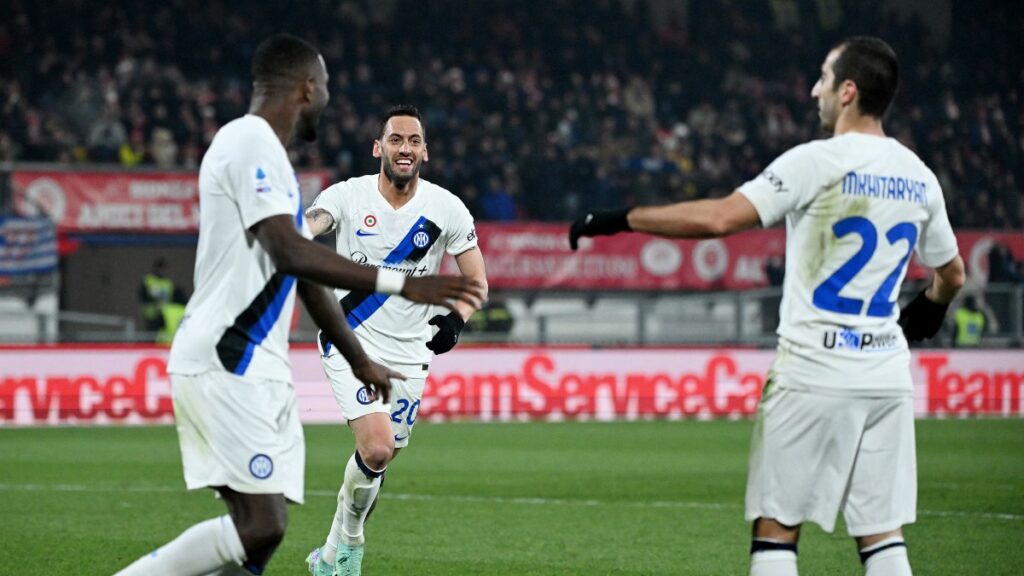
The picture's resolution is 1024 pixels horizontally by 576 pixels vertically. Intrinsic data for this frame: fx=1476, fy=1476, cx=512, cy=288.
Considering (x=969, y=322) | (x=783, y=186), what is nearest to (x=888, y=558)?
(x=783, y=186)

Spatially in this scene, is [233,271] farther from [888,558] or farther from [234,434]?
[888,558]

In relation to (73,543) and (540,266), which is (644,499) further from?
(540,266)

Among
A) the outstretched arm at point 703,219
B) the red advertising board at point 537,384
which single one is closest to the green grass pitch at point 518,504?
the red advertising board at point 537,384

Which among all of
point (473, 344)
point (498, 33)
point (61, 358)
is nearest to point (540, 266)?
point (473, 344)

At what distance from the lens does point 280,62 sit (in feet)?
16.8

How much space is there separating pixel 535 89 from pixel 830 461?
2578 centimetres

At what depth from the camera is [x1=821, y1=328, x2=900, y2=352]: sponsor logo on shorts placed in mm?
5102

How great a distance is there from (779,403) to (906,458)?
512 millimetres

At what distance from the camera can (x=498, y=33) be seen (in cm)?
3200

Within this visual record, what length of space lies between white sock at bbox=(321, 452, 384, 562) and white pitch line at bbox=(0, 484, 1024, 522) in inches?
170

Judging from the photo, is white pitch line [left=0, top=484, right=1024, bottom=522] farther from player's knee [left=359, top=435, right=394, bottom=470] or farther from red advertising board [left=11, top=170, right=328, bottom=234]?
red advertising board [left=11, top=170, right=328, bottom=234]

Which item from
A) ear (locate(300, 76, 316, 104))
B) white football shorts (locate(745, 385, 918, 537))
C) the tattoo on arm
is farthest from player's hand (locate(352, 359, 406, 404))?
the tattoo on arm

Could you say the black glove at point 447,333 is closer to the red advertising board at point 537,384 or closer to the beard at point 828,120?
the beard at point 828,120

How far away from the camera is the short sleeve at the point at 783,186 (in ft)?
16.3
